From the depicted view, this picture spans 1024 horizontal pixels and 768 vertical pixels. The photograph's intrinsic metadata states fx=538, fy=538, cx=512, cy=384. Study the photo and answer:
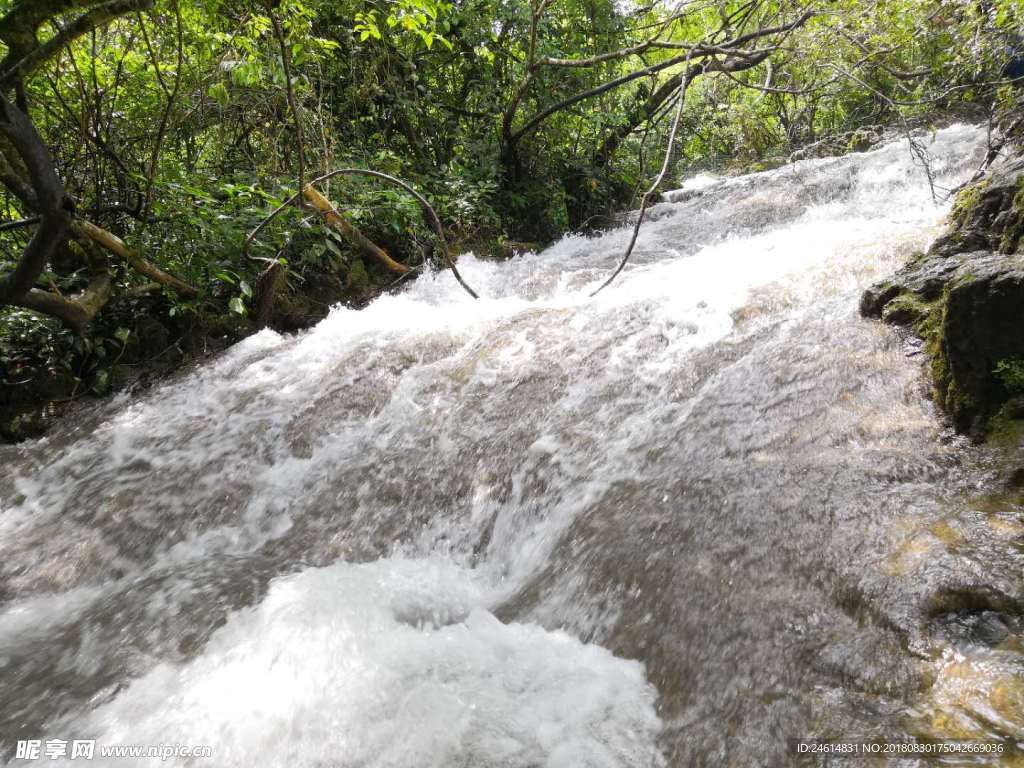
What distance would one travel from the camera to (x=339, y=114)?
7555 mm

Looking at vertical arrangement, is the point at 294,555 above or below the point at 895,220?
above

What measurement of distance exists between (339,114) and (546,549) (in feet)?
23.8

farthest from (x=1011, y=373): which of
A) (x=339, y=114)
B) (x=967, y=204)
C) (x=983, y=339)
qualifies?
(x=339, y=114)

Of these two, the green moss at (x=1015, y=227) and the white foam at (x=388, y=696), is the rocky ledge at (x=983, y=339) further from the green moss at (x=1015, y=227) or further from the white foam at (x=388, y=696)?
the white foam at (x=388, y=696)

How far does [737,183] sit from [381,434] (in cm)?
778

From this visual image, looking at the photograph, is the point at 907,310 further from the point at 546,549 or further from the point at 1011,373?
the point at 546,549

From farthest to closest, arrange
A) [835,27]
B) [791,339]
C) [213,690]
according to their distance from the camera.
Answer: [835,27], [791,339], [213,690]

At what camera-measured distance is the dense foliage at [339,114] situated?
447 cm

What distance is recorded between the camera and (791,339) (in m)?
3.16

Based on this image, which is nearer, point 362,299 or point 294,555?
point 294,555

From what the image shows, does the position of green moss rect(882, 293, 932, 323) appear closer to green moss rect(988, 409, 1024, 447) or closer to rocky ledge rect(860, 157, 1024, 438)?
rocky ledge rect(860, 157, 1024, 438)

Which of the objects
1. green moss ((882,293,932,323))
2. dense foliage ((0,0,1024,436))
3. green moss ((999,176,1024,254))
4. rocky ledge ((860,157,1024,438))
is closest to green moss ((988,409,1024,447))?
rocky ledge ((860,157,1024,438))

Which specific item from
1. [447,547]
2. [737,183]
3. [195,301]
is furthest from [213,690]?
[737,183]

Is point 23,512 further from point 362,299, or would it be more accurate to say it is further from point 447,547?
point 362,299
